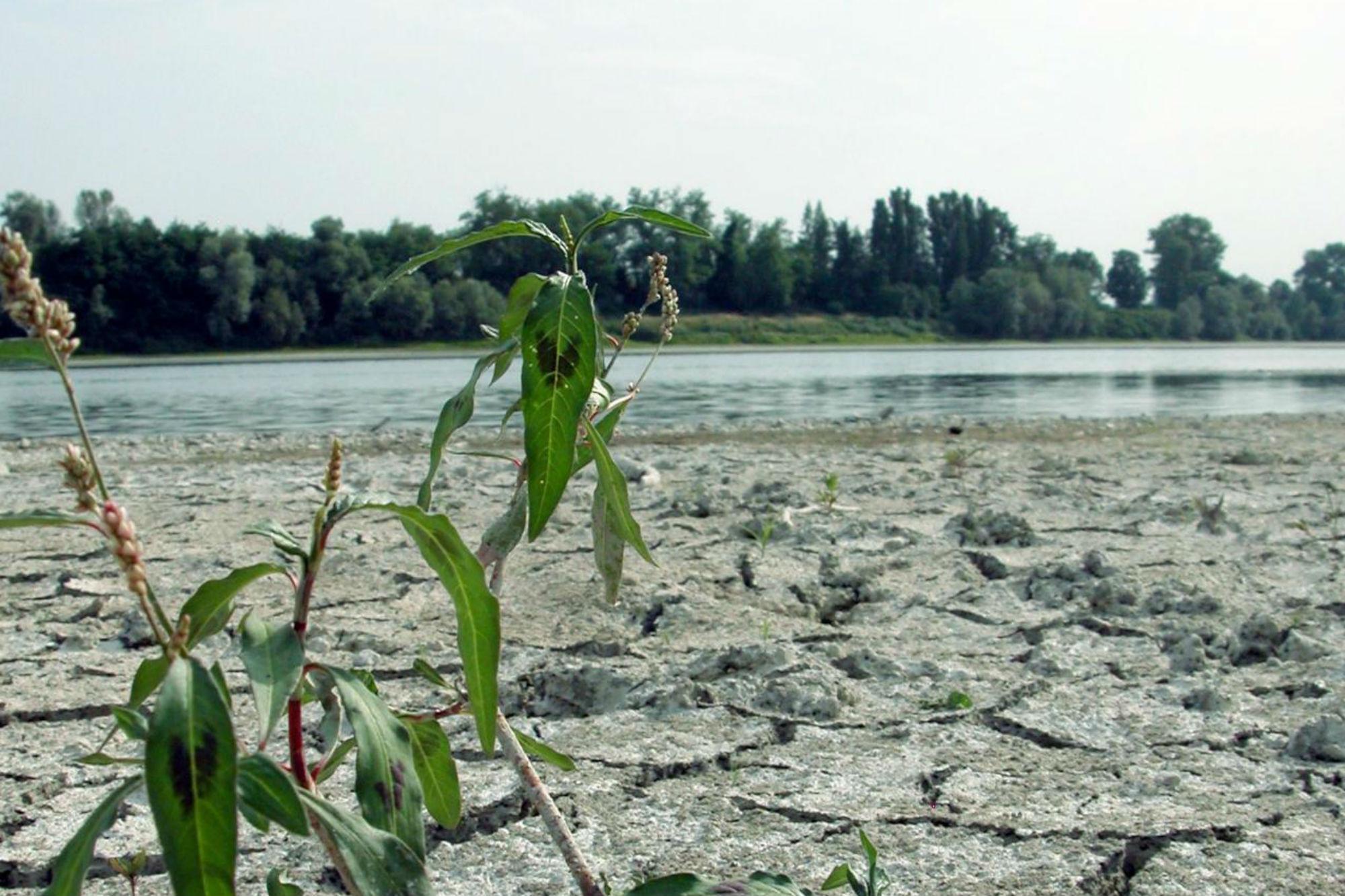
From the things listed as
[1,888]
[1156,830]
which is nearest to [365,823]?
[1,888]

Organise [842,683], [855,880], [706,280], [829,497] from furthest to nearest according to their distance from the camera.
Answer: [706,280]
[829,497]
[842,683]
[855,880]

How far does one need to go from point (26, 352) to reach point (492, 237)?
41 centimetres

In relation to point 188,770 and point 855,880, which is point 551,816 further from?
point 188,770

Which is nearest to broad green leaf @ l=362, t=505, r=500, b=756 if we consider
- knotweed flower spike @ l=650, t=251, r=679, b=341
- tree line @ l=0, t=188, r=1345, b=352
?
knotweed flower spike @ l=650, t=251, r=679, b=341

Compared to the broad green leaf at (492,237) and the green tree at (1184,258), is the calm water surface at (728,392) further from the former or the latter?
the green tree at (1184,258)

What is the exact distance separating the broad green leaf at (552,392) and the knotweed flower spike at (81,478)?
A: 330mm

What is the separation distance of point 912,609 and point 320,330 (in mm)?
45911

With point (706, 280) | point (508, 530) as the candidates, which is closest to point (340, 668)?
point (508, 530)

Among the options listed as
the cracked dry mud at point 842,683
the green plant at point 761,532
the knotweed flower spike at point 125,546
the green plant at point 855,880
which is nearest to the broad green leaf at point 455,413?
the knotweed flower spike at point 125,546

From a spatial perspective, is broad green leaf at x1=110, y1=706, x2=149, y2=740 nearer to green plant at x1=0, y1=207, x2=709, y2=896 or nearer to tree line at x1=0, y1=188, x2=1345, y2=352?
green plant at x1=0, y1=207, x2=709, y2=896

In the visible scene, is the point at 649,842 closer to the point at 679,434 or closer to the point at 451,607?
the point at 451,607

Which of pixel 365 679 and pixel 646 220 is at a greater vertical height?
pixel 646 220

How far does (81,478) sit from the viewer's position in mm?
764

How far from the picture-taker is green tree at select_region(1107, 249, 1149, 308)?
7812cm
